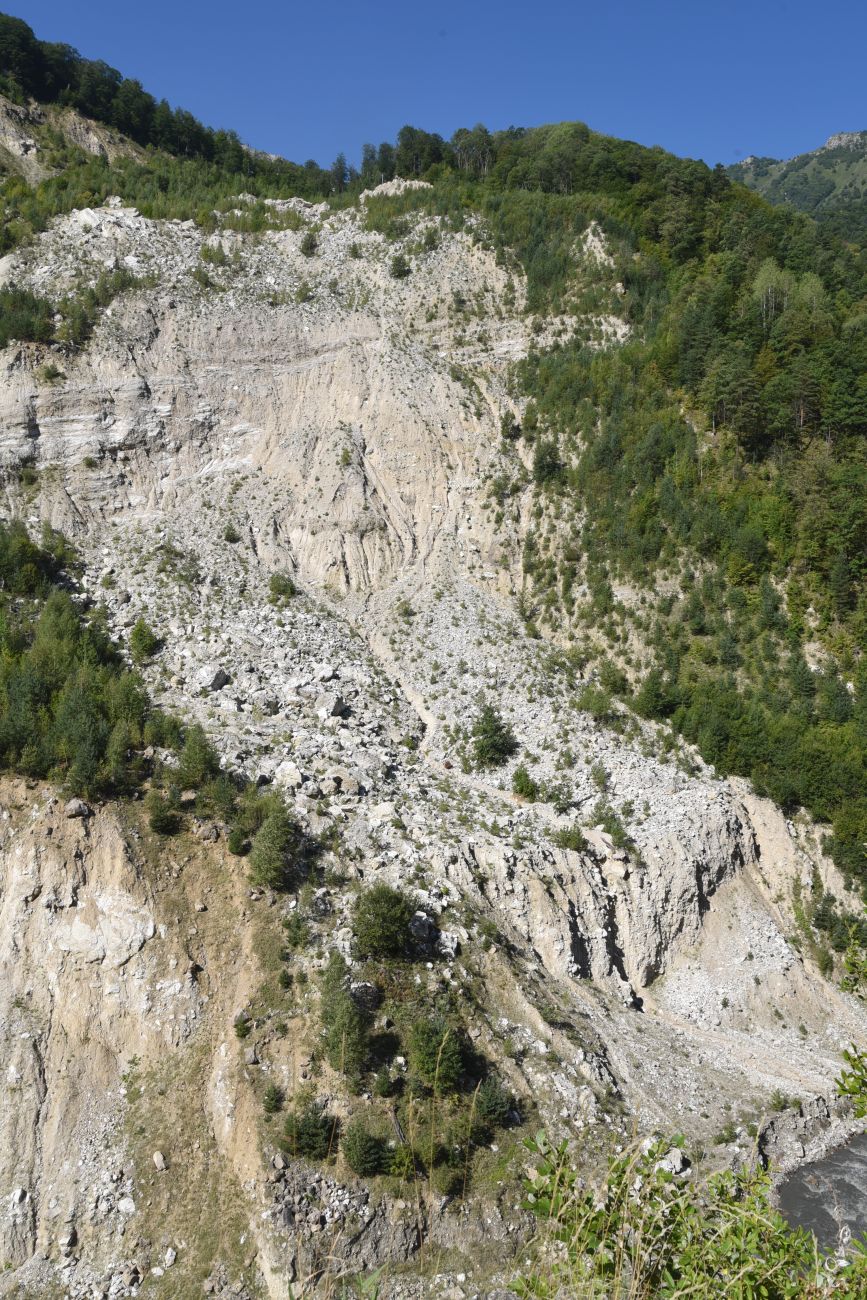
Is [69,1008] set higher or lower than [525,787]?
lower

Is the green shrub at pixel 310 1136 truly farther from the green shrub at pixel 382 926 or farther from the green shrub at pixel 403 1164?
the green shrub at pixel 382 926

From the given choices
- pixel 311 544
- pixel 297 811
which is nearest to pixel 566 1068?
pixel 297 811

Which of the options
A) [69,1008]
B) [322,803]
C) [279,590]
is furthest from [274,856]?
[279,590]

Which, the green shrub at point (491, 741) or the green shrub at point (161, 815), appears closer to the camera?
the green shrub at point (161, 815)

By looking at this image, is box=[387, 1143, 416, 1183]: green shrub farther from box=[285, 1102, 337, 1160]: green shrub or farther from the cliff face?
box=[285, 1102, 337, 1160]: green shrub

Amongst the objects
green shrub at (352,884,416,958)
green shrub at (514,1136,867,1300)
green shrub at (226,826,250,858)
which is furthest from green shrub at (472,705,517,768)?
green shrub at (514,1136,867,1300)

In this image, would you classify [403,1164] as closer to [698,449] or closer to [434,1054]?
[434,1054]

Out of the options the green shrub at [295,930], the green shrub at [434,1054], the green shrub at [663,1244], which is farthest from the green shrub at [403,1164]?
the green shrub at [663,1244]
